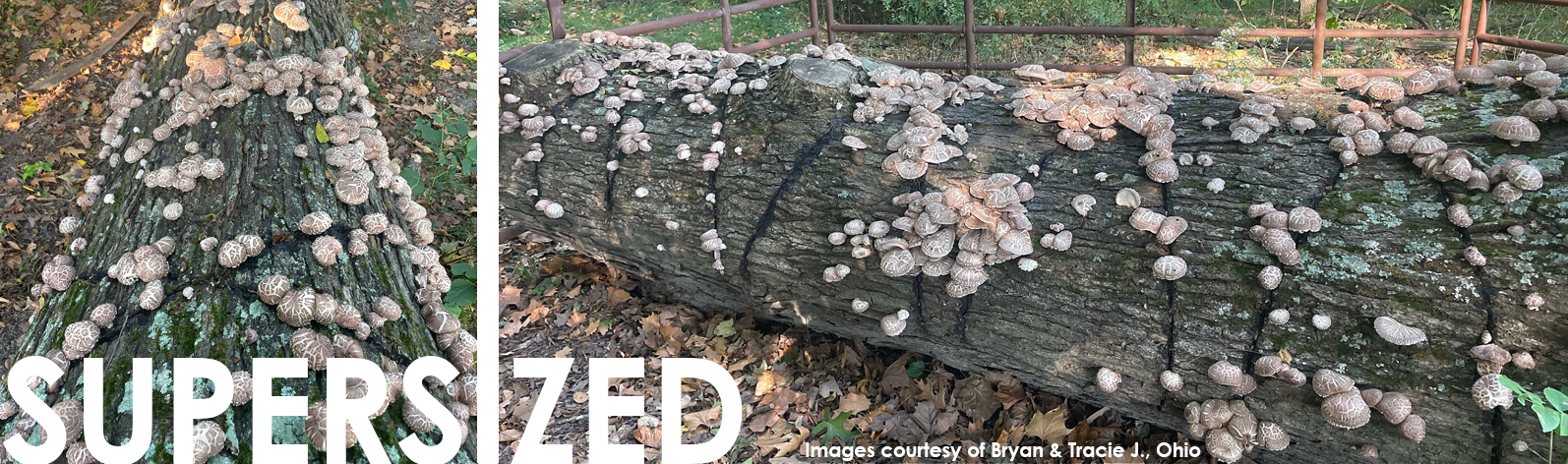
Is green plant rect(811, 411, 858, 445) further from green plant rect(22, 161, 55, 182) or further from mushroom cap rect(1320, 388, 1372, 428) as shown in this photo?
green plant rect(22, 161, 55, 182)

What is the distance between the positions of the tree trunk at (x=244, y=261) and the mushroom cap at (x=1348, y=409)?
249 cm

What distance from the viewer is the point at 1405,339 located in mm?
2137

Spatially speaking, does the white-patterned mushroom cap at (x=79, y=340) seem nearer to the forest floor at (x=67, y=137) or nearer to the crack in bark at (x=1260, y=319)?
the forest floor at (x=67, y=137)

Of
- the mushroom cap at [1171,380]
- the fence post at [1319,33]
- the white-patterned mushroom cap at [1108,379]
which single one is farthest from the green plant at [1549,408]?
the fence post at [1319,33]

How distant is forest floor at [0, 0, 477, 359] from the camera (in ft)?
9.98

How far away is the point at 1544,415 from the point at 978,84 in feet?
6.88

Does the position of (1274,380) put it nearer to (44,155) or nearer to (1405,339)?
(1405,339)

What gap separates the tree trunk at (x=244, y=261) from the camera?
199 cm

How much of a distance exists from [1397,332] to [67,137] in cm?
523

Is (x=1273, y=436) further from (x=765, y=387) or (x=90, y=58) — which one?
(x=90, y=58)

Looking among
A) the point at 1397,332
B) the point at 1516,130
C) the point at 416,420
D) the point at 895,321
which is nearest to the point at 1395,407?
the point at 1397,332

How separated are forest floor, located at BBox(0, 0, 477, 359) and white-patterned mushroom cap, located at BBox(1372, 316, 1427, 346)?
295 cm

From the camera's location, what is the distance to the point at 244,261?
2266 millimetres

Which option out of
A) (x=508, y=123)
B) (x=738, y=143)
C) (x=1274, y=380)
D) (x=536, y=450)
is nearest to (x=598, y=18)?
(x=508, y=123)
